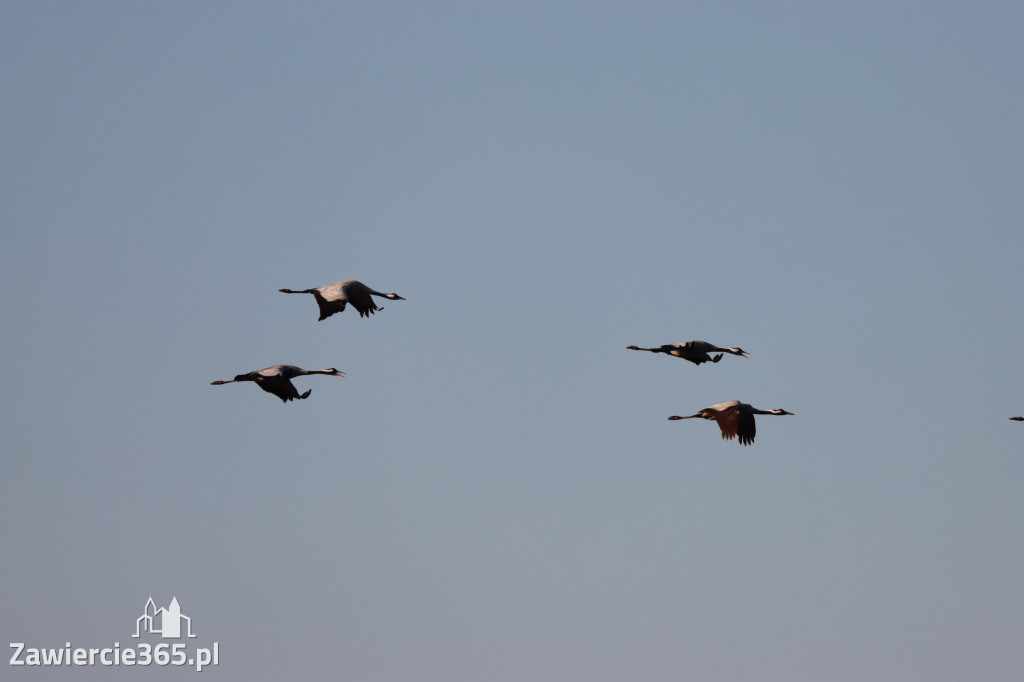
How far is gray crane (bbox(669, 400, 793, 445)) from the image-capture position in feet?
183

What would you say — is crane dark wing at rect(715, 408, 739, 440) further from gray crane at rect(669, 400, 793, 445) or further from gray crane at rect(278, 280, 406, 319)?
gray crane at rect(278, 280, 406, 319)

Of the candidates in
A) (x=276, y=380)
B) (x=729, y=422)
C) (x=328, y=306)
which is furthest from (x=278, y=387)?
(x=729, y=422)

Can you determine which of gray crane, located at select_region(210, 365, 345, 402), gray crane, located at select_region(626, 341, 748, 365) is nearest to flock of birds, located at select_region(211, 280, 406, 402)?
gray crane, located at select_region(210, 365, 345, 402)

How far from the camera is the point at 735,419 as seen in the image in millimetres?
56094

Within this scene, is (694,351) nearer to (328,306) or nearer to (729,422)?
(729,422)

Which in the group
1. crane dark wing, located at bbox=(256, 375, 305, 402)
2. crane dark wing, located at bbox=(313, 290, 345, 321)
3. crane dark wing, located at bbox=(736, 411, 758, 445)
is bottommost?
crane dark wing, located at bbox=(736, 411, 758, 445)

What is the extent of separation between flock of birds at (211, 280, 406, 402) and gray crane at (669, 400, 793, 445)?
1252cm

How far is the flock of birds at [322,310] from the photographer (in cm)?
5660

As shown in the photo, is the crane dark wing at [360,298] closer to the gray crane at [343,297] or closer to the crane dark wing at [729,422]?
the gray crane at [343,297]

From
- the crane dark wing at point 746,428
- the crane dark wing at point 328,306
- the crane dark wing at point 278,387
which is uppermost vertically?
the crane dark wing at point 328,306

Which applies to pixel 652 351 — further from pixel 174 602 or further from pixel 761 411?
pixel 174 602

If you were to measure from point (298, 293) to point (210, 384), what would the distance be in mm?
4601

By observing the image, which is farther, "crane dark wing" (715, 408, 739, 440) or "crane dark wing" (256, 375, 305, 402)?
"crane dark wing" (256, 375, 305, 402)

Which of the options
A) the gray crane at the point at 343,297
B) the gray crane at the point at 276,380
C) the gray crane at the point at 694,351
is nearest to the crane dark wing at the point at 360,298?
the gray crane at the point at 343,297
